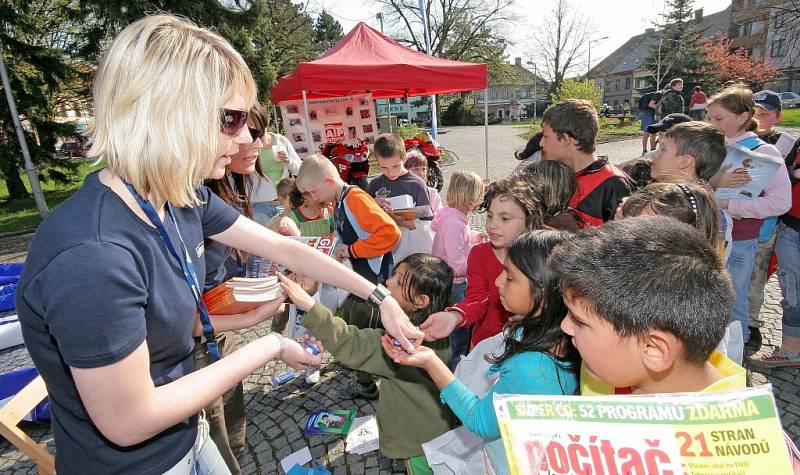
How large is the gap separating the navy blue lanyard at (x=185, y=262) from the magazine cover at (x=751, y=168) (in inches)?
142

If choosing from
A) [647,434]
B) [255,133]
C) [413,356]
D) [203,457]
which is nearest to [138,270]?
[203,457]

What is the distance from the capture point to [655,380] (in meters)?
1.17

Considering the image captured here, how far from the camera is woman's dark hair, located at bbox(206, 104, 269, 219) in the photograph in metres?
2.51

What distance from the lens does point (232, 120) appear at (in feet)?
4.41

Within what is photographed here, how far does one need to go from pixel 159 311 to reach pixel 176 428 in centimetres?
46

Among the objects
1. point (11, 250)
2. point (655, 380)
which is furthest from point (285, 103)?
point (655, 380)

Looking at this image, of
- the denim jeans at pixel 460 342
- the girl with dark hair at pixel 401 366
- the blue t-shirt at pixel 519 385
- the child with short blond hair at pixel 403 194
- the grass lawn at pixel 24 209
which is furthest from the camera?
the grass lawn at pixel 24 209

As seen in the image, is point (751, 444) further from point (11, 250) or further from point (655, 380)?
point (11, 250)

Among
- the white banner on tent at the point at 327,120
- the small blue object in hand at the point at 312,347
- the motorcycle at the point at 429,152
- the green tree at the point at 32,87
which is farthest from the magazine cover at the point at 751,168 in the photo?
the green tree at the point at 32,87

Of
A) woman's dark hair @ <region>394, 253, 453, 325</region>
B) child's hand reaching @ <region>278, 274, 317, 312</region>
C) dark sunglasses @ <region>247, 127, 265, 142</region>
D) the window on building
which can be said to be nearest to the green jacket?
woman's dark hair @ <region>394, 253, 453, 325</region>

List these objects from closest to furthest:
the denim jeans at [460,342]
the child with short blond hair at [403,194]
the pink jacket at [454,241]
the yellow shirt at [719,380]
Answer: the yellow shirt at [719,380], the denim jeans at [460,342], the pink jacket at [454,241], the child with short blond hair at [403,194]

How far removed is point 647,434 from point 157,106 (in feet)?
4.32

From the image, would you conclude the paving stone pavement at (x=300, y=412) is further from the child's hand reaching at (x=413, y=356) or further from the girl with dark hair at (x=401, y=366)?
the child's hand reaching at (x=413, y=356)

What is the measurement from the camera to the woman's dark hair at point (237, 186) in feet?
8.23
